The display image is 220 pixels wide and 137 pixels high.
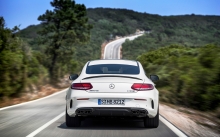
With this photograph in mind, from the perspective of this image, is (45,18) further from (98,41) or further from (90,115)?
(98,41)

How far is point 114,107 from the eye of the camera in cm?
688

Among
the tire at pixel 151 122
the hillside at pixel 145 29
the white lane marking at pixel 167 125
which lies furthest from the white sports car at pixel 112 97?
the hillside at pixel 145 29

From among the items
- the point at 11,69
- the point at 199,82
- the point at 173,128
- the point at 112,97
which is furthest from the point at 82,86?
the point at 11,69

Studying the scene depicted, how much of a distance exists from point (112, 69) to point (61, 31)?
25.2 meters

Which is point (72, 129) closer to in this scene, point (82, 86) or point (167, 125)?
point (82, 86)

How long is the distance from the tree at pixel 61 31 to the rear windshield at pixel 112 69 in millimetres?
23148

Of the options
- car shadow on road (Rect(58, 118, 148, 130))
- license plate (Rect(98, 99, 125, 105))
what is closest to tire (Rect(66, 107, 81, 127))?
car shadow on road (Rect(58, 118, 148, 130))

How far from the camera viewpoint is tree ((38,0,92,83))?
32.1 meters

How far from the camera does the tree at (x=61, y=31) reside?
32.1 meters

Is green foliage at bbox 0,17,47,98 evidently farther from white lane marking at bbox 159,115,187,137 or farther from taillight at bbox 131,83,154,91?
taillight at bbox 131,83,154,91

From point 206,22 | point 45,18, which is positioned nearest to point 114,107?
point 45,18

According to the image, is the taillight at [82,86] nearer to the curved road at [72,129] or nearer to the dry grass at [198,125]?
the curved road at [72,129]

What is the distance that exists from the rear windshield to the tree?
23148 mm

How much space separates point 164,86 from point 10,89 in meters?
8.09
